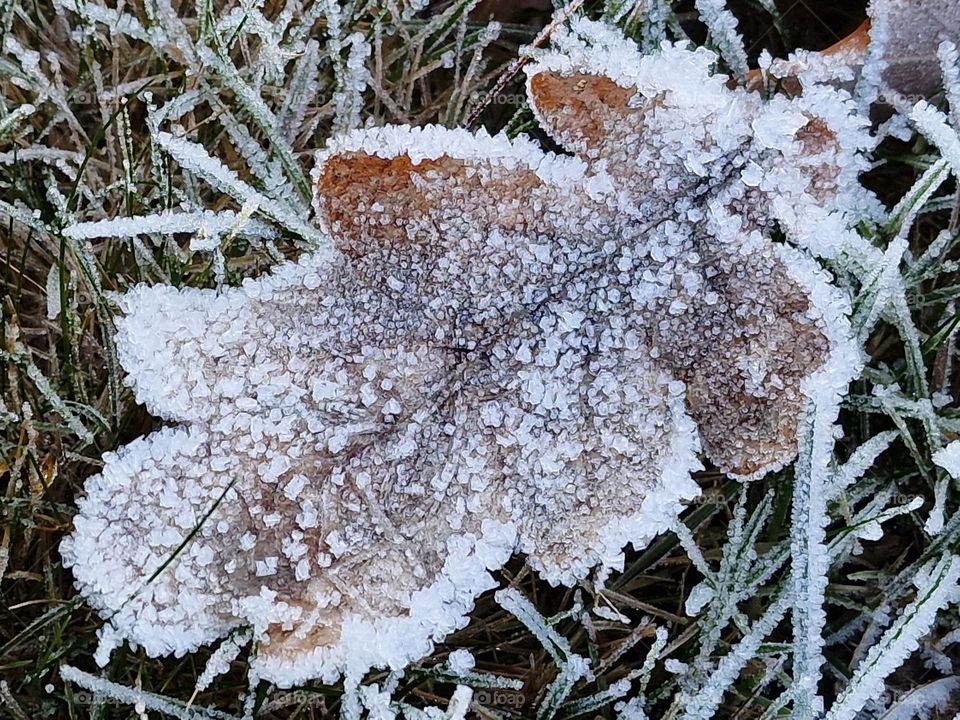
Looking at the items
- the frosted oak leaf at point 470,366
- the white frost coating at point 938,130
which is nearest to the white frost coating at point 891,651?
the frosted oak leaf at point 470,366

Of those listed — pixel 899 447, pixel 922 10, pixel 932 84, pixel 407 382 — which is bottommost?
pixel 899 447

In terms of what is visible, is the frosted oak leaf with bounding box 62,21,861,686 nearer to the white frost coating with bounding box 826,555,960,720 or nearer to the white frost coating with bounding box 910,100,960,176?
the white frost coating with bounding box 910,100,960,176

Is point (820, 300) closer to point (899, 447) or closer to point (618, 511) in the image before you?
point (618, 511)

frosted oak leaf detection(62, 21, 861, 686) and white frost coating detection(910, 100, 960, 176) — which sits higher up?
white frost coating detection(910, 100, 960, 176)

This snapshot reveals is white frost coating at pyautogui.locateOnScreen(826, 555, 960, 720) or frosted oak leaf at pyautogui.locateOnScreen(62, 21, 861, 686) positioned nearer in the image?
frosted oak leaf at pyautogui.locateOnScreen(62, 21, 861, 686)

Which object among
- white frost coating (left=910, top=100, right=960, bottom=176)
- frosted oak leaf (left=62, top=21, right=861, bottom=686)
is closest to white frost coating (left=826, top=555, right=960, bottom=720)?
frosted oak leaf (left=62, top=21, right=861, bottom=686)

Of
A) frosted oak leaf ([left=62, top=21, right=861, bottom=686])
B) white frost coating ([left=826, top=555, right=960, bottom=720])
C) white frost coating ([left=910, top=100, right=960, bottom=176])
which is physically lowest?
white frost coating ([left=826, top=555, right=960, bottom=720])

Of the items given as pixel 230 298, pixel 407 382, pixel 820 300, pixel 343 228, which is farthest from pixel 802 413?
pixel 230 298

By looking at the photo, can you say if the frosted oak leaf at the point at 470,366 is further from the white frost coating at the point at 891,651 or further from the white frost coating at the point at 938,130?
the white frost coating at the point at 891,651
